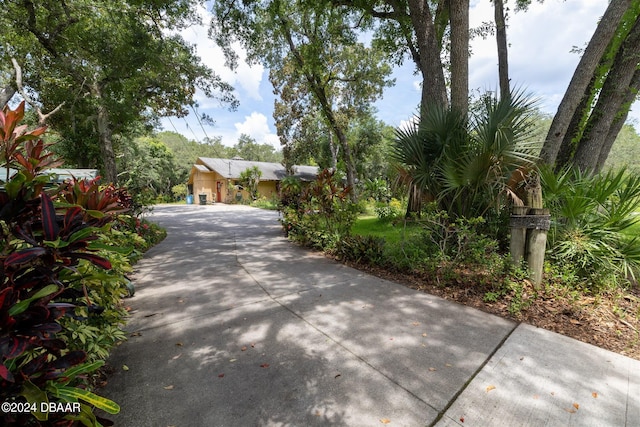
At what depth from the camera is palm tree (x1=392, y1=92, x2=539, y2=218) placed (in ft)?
12.2

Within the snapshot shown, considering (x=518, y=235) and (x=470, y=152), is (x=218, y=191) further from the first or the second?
(x=518, y=235)

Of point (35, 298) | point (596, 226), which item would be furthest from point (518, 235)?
point (35, 298)

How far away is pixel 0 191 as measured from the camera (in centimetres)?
125

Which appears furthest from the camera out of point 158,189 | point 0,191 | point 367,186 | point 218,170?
point 158,189

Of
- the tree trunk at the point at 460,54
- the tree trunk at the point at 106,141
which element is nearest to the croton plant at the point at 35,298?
the tree trunk at the point at 460,54

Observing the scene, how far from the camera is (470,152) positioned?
395 centimetres

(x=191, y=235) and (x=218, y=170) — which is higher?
(x=218, y=170)

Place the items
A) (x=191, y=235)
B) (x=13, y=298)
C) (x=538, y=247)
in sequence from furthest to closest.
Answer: (x=191, y=235) → (x=538, y=247) → (x=13, y=298)

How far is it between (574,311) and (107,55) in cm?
1133

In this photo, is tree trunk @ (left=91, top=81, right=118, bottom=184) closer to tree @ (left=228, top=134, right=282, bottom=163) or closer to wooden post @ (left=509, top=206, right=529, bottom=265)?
wooden post @ (left=509, top=206, right=529, bottom=265)

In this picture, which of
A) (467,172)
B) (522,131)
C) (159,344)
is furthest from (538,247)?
(159,344)

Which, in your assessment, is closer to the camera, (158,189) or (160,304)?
(160,304)

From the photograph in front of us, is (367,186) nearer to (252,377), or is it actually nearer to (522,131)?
(522,131)

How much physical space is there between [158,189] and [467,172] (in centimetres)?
3213
